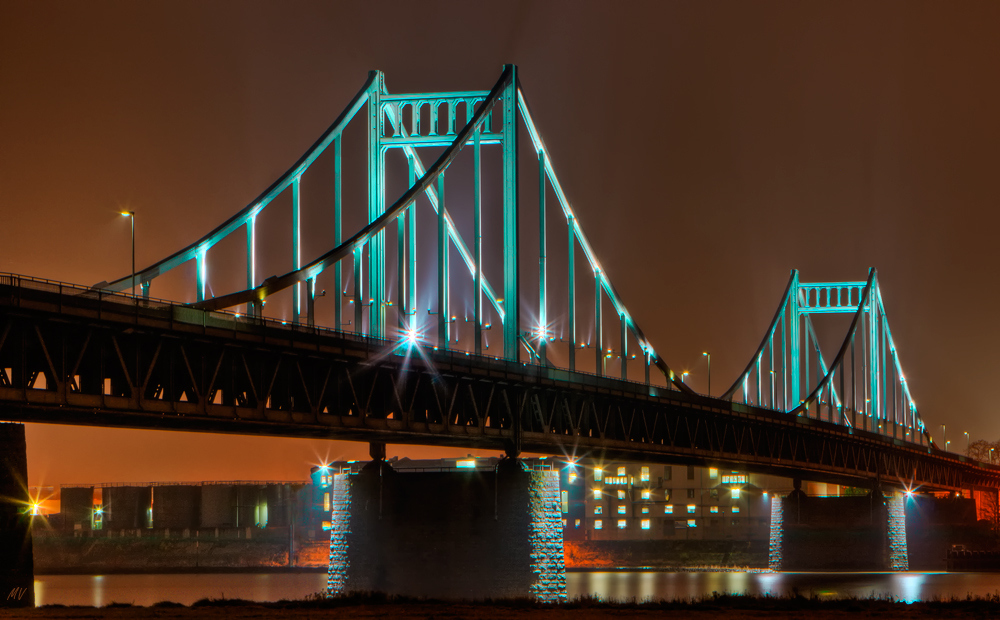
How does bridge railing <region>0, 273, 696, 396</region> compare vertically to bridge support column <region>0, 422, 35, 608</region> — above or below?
above

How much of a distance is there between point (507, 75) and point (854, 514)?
56.4 meters

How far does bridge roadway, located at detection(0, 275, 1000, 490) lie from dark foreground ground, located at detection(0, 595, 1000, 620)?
5.62 m

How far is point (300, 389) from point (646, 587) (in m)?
51.5

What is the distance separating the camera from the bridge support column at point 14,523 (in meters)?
40.2

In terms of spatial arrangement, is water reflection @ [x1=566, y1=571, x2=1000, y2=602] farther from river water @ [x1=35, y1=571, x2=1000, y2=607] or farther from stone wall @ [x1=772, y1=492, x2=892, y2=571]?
stone wall @ [x1=772, y1=492, x2=892, y2=571]

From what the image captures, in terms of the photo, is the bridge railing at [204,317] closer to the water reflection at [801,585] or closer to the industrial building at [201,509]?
the water reflection at [801,585]

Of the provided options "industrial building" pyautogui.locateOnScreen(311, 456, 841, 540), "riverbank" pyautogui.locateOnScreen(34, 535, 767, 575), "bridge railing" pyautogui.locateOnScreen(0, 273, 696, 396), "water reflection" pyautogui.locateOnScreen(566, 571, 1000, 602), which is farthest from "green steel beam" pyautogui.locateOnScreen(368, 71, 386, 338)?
"industrial building" pyautogui.locateOnScreen(311, 456, 841, 540)

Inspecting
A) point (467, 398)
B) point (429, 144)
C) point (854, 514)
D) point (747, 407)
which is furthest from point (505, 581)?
point (854, 514)

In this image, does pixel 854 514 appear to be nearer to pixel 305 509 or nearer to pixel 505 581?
Result: pixel 505 581

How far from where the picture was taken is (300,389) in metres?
51.3

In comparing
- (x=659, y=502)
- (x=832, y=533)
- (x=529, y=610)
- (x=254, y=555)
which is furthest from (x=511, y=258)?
(x=254, y=555)

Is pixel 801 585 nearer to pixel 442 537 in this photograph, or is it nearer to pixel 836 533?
pixel 836 533

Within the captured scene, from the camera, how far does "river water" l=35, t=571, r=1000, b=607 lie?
80875 millimetres

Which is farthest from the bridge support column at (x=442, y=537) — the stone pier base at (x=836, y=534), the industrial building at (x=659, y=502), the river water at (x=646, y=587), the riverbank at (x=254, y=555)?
the industrial building at (x=659, y=502)
